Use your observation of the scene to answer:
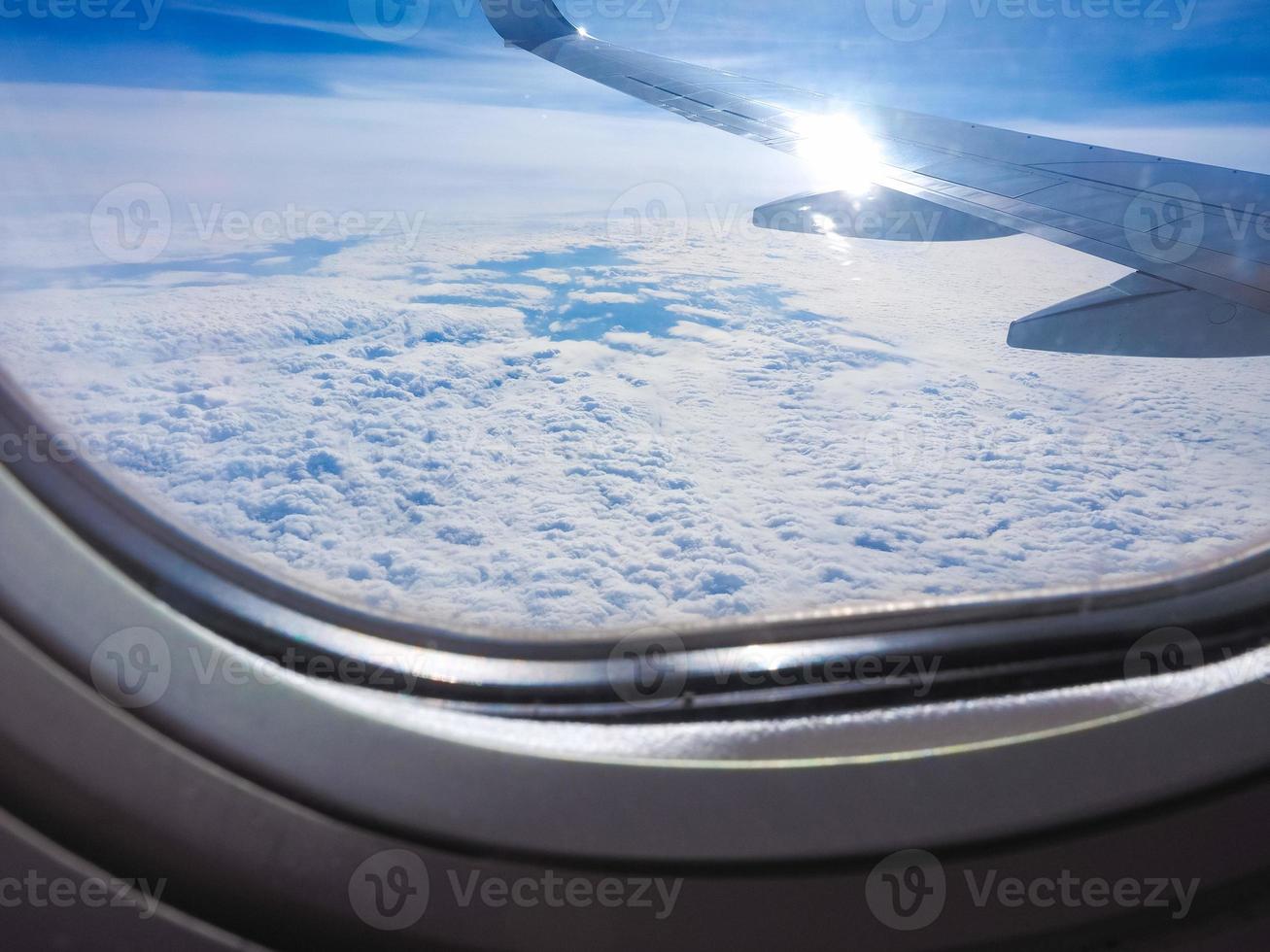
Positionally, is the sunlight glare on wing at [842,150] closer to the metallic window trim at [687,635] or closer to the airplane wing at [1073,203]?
the airplane wing at [1073,203]

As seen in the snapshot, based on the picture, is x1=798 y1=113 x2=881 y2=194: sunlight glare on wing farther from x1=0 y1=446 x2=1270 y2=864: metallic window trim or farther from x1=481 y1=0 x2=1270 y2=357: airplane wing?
x1=0 y1=446 x2=1270 y2=864: metallic window trim

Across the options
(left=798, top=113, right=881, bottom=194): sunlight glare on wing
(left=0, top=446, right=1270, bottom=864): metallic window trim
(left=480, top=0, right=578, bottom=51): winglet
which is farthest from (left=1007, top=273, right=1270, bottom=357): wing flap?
(left=480, top=0, right=578, bottom=51): winglet

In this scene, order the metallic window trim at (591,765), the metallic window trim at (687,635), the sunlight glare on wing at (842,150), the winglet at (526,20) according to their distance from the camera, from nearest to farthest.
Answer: the metallic window trim at (591,765), the metallic window trim at (687,635), the sunlight glare on wing at (842,150), the winglet at (526,20)

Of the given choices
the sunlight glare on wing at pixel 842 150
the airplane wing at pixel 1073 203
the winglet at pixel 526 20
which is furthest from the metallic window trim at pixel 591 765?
the winglet at pixel 526 20

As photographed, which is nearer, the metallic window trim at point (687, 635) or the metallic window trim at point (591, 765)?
the metallic window trim at point (591, 765)

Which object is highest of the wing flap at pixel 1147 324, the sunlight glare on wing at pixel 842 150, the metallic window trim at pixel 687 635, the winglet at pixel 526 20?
the winglet at pixel 526 20

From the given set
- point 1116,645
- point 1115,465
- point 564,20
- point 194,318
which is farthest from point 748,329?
point 1116,645

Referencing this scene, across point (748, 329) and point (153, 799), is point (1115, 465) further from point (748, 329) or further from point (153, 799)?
point (153, 799)
